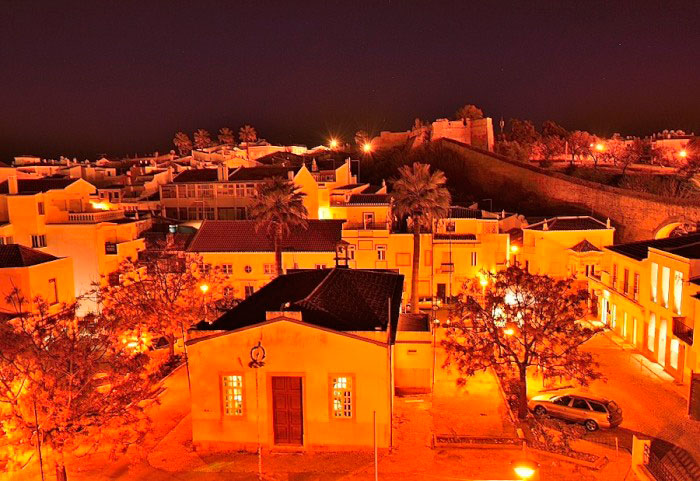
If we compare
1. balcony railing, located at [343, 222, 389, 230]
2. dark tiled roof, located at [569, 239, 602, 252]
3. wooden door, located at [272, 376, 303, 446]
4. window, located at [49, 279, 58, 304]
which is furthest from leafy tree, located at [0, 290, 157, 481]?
dark tiled roof, located at [569, 239, 602, 252]

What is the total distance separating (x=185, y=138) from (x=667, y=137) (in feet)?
274

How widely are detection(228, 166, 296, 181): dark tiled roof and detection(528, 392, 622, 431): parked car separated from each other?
38514mm

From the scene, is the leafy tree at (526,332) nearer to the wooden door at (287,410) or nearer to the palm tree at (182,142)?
the wooden door at (287,410)

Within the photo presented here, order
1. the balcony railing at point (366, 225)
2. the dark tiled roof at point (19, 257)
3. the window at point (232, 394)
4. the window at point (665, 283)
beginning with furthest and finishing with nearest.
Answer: the balcony railing at point (366, 225) < the dark tiled roof at point (19, 257) < the window at point (665, 283) < the window at point (232, 394)

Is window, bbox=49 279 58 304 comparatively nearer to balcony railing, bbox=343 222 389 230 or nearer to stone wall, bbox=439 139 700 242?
balcony railing, bbox=343 222 389 230

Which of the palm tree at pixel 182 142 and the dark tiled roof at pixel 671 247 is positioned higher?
the palm tree at pixel 182 142

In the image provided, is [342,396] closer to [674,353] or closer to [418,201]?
[674,353]

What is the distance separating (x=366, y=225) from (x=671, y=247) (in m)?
21.4

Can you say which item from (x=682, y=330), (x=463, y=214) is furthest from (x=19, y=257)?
(x=682, y=330)

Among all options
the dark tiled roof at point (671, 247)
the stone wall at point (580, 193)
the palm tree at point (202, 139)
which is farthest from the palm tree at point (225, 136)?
the dark tiled roof at point (671, 247)

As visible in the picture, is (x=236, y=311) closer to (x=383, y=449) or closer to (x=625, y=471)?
(x=383, y=449)

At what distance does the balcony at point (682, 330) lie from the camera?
2459 cm

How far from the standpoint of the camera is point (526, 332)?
2122cm

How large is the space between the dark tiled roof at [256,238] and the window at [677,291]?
22.8 meters
